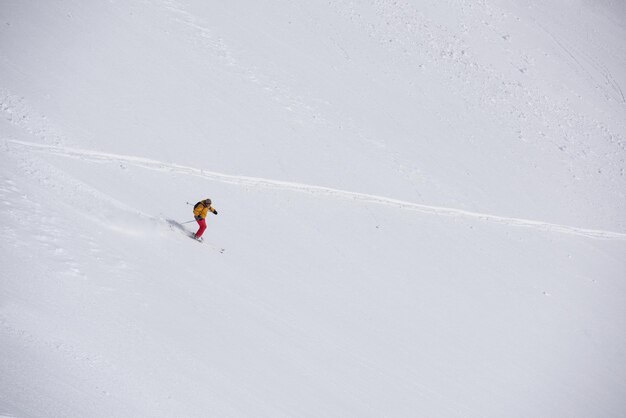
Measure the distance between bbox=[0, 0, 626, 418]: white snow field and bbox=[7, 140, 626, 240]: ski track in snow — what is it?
0.09 meters

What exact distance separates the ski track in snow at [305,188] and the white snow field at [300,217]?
90mm

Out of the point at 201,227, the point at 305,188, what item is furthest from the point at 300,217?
the point at 201,227

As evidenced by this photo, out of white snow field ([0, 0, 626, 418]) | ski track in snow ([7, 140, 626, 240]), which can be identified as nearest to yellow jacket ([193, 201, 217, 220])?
white snow field ([0, 0, 626, 418])

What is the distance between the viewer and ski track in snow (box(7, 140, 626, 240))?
520 inches

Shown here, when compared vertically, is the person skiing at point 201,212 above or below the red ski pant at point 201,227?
above

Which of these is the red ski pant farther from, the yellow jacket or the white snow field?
the white snow field

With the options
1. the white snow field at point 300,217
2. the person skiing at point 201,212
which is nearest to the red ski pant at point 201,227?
the person skiing at point 201,212

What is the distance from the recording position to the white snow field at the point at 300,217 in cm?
903

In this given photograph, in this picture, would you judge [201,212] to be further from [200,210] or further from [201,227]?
[201,227]

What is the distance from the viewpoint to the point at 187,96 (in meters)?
17.9

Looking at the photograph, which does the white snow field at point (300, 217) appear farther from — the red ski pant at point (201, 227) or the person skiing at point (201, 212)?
the person skiing at point (201, 212)

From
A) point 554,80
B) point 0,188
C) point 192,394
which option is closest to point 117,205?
point 0,188

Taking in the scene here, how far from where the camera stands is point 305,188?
55.0 ft

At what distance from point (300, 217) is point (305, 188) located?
4.84 feet
